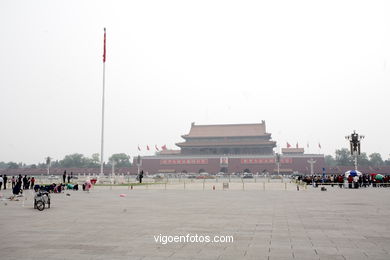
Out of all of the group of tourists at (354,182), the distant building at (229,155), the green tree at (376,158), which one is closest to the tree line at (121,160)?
the green tree at (376,158)

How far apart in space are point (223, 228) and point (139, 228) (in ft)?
6.92

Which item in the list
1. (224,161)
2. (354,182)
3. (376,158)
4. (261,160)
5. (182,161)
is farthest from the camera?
(376,158)

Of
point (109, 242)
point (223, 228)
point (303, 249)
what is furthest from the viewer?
point (223, 228)

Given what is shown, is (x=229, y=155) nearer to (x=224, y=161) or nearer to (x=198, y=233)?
(x=224, y=161)

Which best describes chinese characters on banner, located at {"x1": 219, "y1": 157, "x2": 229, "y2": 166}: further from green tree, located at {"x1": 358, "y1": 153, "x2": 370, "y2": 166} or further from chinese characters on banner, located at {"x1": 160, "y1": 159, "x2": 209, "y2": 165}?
green tree, located at {"x1": 358, "y1": 153, "x2": 370, "y2": 166}

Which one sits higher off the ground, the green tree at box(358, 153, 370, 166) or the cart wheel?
the green tree at box(358, 153, 370, 166)

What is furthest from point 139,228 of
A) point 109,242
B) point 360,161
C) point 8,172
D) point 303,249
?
point 360,161

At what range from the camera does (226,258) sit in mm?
5352

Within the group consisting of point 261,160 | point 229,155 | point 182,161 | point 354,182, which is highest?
point 229,155

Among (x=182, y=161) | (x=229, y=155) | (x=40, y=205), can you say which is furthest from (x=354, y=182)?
(x=182, y=161)

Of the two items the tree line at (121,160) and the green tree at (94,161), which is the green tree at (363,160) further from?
the green tree at (94,161)

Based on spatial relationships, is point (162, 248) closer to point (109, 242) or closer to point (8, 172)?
point (109, 242)

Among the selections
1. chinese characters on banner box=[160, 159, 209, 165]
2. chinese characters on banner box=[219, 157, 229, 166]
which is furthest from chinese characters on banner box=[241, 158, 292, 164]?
chinese characters on banner box=[160, 159, 209, 165]

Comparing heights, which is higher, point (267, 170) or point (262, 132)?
point (262, 132)
